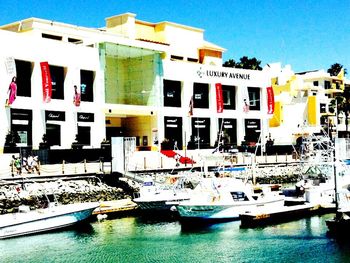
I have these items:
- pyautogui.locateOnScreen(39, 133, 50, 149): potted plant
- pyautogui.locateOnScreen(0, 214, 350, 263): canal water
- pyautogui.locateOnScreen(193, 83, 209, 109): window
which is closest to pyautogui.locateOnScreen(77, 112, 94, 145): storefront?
pyautogui.locateOnScreen(39, 133, 50, 149): potted plant

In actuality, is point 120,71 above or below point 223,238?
above

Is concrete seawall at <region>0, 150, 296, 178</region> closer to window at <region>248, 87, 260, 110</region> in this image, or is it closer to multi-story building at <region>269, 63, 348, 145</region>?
window at <region>248, 87, 260, 110</region>

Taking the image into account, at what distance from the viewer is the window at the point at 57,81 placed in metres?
63.7

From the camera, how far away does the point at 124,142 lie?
53.8 m

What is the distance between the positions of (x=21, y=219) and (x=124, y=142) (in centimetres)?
1724

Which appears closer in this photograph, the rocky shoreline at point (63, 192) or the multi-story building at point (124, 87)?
the rocky shoreline at point (63, 192)

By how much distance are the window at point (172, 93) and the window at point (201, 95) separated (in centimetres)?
266

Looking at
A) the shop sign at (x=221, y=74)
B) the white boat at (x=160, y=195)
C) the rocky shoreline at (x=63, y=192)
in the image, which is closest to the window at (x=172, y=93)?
the shop sign at (x=221, y=74)

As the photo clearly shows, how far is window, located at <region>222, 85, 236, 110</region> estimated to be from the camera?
83.2 metres

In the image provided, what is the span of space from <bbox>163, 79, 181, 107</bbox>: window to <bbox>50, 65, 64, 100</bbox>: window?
50.7 feet

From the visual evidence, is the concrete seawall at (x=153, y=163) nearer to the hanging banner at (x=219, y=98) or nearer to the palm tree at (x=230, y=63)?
the hanging banner at (x=219, y=98)

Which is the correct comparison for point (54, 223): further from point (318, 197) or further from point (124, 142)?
point (318, 197)

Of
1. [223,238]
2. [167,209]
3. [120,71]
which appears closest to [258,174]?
[120,71]

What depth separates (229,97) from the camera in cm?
8394
